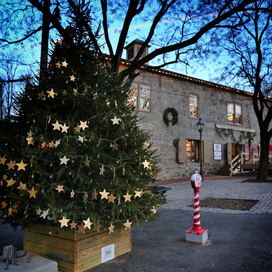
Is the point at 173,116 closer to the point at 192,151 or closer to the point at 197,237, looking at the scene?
the point at 192,151

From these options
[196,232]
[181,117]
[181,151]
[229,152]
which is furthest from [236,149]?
[196,232]

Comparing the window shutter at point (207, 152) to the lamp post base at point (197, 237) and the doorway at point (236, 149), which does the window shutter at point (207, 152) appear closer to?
the doorway at point (236, 149)

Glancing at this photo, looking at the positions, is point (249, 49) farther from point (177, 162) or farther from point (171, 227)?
point (171, 227)

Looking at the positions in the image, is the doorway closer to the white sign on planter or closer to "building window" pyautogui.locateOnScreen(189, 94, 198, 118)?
"building window" pyautogui.locateOnScreen(189, 94, 198, 118)

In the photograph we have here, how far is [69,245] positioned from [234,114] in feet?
66.8

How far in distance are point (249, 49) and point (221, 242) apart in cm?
1254

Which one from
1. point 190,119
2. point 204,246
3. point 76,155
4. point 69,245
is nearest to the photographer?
→ point 76,155

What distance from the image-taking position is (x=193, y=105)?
1897cm

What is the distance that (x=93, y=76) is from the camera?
3.94m

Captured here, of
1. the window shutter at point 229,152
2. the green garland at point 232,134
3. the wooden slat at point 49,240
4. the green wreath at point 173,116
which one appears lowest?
the wooden slat at point 49,240

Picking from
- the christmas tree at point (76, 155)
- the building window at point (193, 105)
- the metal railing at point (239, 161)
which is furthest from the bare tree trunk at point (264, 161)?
the christmas tree at point (76, 155)

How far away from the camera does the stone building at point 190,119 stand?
54.4 ft

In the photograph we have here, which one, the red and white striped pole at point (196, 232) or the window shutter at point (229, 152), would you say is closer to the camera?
the red and white striped pole at point (196, 232)

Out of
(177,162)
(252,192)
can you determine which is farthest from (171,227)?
(177,162)
